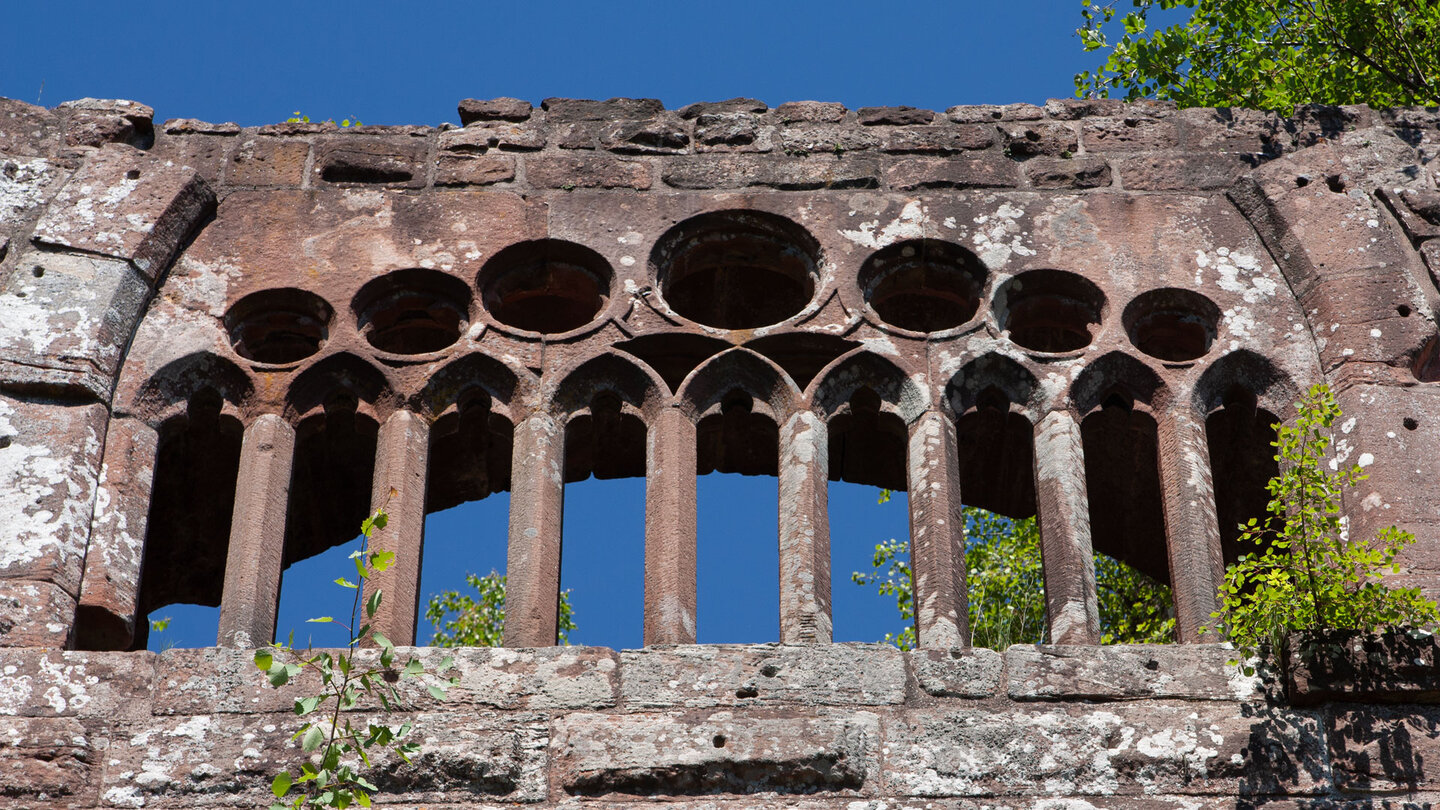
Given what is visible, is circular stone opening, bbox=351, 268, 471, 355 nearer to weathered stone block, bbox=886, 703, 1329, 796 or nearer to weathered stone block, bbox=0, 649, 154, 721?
weathered stone block, bbox=0, 649, 154, 721

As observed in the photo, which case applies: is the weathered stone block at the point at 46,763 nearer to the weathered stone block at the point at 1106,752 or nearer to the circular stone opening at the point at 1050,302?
the weathered stone block at the point at 1106,752

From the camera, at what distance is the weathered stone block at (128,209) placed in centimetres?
777

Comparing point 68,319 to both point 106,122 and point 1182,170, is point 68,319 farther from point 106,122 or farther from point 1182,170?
point 1182,170

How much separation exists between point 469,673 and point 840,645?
1.14 m

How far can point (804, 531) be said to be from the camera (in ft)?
23.1

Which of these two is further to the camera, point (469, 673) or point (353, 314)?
point (353, 314)

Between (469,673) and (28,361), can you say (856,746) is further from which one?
(28,361)

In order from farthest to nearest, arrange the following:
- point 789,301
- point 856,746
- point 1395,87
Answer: point 1395,87 → point 789,301 → point 856,746

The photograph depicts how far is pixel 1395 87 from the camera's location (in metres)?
10.7

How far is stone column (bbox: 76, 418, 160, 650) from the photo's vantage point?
22.9 ft

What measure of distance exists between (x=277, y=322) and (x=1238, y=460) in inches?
142

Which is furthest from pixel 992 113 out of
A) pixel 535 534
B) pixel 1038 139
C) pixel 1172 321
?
pixel 535 534

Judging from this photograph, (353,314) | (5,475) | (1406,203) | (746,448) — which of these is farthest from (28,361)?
(1406,203)

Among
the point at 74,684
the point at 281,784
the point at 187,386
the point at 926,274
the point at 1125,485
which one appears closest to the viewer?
the point at 281,784
